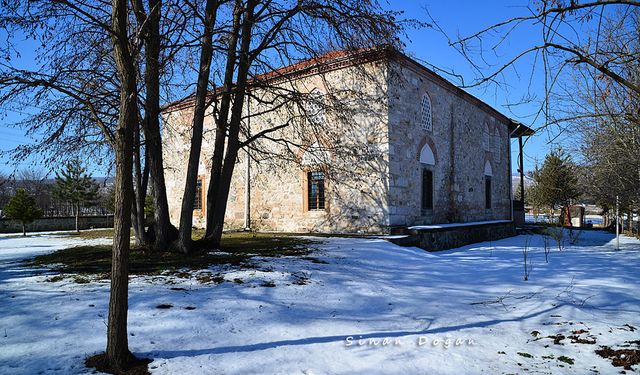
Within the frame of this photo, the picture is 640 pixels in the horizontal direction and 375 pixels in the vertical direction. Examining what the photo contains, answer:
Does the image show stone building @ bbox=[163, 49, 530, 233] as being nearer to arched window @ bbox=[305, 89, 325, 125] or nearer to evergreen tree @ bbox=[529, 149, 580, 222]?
arched window @ bbox=[305, 89, 325, 125]

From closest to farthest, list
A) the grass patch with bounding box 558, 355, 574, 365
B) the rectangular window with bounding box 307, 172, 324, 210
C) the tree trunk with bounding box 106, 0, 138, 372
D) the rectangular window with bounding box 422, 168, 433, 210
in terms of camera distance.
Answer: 1. the tree trunk with bounding box 106, 0, 138, 372
2. the grass patch with bounding box 558, 355, 574, 365
3. the rectangular window with bounding box 307, 172, 324, 210
4. the rectangular window with bounding box 422, 168, 433, 210

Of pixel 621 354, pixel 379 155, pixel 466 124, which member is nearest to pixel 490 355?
pixel 621 354

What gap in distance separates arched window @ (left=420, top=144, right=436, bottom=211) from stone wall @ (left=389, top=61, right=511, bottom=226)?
196mm

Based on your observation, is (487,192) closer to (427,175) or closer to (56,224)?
(427,175)

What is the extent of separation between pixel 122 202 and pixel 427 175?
1231cm

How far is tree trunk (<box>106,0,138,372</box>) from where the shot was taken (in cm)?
304

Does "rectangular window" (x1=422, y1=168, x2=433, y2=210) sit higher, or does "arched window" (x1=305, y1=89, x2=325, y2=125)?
"arched window" (x1=305, y1=89, x2=325, y2=125)

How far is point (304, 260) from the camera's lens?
714cm

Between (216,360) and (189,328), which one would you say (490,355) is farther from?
(189,328)

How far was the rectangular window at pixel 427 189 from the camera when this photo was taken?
45.4 feet

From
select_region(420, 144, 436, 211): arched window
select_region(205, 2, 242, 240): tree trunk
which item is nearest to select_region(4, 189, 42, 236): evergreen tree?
select_region(205, 2, 242, 240): tree trunk

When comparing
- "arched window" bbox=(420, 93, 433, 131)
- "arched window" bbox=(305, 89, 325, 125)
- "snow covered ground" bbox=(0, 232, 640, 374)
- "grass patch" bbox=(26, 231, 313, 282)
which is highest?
"arched window" bbox=(420, 93, 433, 131)

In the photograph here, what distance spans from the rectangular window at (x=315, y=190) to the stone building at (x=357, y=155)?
4 cm

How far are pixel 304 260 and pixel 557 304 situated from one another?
13.2 ft
